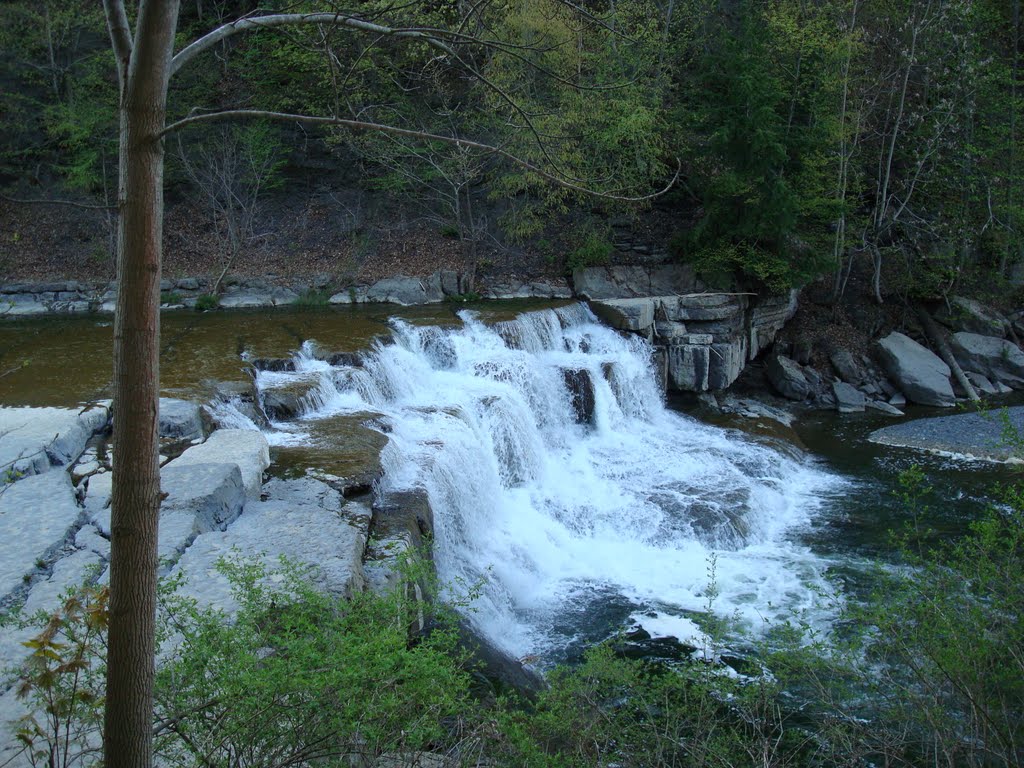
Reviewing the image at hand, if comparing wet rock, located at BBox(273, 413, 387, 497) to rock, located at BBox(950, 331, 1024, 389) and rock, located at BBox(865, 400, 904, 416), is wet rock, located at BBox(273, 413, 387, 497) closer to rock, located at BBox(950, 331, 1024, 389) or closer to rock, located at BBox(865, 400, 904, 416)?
rock, located at BBox(865, 400, 904, 416)

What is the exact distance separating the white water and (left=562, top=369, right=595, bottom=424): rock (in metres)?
0.10

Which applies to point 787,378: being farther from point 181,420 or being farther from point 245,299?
point 181,420

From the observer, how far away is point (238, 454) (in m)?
7.25

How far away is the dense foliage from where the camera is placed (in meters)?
15.5

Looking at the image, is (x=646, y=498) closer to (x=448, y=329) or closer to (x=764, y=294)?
(x=448, y=329)

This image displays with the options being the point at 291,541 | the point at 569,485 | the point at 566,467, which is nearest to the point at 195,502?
the point at 291,541

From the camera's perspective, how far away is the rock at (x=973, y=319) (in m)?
17.6

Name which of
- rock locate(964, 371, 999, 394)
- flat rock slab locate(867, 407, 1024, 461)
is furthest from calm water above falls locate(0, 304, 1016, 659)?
rock locate(964, 371, 999, 394)

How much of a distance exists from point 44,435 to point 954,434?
44.9 ft

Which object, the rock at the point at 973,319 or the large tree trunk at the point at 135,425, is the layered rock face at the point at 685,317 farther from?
the large tree trunk at the point at 135,425

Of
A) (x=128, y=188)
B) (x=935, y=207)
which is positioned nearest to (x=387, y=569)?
(x=128, y=188)

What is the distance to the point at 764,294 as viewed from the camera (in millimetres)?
16516

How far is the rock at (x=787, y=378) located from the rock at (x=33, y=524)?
13.5m

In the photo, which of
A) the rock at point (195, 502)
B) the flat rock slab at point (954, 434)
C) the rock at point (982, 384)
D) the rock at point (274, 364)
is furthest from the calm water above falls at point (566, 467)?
the rock at point (982, 384)
